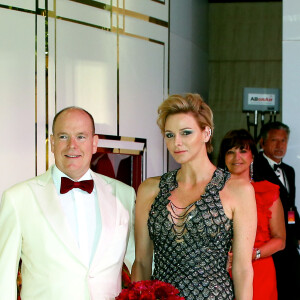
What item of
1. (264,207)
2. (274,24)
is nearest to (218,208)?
(264,207)

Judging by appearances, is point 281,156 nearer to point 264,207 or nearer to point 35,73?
point 264,207

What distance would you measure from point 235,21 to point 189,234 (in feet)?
18.9

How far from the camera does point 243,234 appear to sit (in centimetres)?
315

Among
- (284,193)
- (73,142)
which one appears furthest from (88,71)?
(73,142)

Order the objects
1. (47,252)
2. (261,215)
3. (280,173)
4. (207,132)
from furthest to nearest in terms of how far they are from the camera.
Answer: (280,173) < (261,215) < (207,132) < (47,252)

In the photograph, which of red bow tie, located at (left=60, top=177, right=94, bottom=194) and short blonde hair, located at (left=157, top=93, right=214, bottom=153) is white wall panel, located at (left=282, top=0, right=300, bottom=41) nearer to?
short blonde hair, located at (left=157, top=93, right=214, bottom=153)

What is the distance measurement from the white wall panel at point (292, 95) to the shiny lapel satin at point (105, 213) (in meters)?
3.10

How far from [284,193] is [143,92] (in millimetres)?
1484

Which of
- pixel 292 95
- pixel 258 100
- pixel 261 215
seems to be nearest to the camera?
pixel 261 215

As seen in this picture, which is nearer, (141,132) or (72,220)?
(72,220)

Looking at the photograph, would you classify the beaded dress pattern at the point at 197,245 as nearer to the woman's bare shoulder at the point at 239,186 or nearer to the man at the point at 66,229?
the woman's bare shoulder at the point at 239,186

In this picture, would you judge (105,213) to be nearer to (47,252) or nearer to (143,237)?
(143,237)

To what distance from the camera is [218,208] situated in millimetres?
3178

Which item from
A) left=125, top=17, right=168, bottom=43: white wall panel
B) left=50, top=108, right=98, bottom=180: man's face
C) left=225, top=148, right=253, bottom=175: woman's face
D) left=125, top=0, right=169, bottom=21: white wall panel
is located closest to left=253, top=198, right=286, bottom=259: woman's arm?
left=225, top=148, right=253, bottom=175: woman's face
